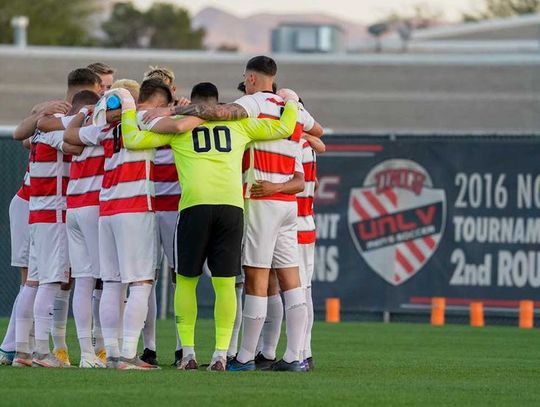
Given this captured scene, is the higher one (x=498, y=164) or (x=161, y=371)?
(x=498, y=164)

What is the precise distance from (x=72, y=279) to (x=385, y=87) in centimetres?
3229

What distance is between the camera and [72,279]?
40.5 ft

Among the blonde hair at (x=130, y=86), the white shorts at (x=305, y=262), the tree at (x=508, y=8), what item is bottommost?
the white shorts at (x=305, y=262)

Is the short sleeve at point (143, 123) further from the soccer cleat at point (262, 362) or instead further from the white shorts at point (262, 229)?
the soccer cleat at point (262, 362)

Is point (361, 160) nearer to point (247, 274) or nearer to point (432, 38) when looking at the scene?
point (247, 274)

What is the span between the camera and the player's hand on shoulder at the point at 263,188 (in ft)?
37.6

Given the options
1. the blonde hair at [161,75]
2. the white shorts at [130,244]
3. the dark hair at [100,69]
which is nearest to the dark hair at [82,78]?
the dark hair at [100,69]

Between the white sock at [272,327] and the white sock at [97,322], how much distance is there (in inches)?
51.4

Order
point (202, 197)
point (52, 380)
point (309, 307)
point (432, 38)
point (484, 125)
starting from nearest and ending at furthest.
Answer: point (52, 380) → point (202, 197) → point (309, 307) → point (484, 125) → point (432, 38)

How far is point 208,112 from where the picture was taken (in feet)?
36.9

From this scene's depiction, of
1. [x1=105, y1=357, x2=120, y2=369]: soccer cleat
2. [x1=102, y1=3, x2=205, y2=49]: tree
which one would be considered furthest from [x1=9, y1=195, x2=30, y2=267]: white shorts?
[x1=102, y1=3, x2=205, y2=49]: tree

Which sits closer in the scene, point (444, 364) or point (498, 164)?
point (444, 364)

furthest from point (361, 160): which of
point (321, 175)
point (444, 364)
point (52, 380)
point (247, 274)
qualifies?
point (52, 380)

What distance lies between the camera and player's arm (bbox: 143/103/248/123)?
1123 cm
